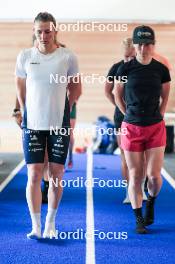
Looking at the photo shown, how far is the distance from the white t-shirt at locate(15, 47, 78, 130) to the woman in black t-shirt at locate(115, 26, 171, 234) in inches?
21.0

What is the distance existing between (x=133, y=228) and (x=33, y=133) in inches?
48.3

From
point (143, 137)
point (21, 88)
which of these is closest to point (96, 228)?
point (143, 137)

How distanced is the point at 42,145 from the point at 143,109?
33.5 inches

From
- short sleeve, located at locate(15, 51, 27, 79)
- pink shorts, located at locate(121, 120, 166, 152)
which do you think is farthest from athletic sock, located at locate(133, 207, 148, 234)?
short sleeve, located at locate(15, 51, 27, 79)

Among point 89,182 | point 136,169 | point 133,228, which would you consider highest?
point 136,169

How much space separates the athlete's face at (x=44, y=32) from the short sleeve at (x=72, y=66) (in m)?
0.19

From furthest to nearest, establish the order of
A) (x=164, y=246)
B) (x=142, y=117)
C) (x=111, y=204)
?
(x=111, y=204), (x=142, y=117), (x=164, y=246)

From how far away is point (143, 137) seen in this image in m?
4.21

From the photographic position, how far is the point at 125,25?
36.8ft

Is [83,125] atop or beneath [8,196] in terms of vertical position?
beneath

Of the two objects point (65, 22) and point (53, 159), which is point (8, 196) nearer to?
point (53, 159)

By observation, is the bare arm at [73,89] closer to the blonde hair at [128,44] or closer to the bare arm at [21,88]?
the bare arm at [21,88]

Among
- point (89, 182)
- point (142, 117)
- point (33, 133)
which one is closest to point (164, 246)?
point (142, 117)

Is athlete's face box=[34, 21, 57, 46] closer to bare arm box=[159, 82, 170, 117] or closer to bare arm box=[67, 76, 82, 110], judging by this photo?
bare arm box=[67, 76, 82, 110]
